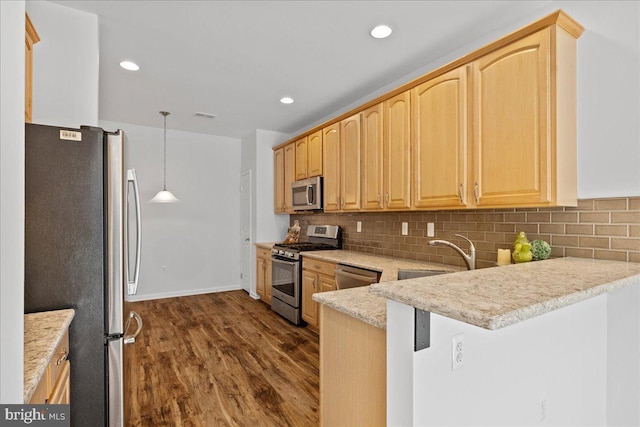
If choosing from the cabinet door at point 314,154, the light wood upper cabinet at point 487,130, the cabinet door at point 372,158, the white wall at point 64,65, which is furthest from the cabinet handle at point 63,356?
the cabinet door at point 314,154

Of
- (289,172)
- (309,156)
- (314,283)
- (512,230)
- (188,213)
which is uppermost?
(309,156)

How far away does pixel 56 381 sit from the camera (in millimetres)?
1213

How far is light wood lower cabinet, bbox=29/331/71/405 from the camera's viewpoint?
102cm

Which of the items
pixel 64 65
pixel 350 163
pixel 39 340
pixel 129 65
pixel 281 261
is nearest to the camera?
pixel 39 340

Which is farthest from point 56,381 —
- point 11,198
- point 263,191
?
point 263,191

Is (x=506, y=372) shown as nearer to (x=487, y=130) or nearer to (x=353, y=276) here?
(x=487, y=130)

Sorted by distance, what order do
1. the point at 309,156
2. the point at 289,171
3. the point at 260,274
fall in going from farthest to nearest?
1. the point at 260,274
2. the point at 289,171
3. the point at 309,156

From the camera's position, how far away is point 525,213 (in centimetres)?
228

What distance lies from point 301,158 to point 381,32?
2.30 m

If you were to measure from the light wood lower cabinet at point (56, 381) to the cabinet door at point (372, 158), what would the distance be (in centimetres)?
254

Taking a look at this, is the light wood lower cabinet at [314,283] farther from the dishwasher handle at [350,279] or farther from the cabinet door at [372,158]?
the cabinet door at [372,158]

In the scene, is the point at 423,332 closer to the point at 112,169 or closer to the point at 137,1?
the point at 112,169

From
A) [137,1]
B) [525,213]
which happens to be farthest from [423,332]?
[137,1]

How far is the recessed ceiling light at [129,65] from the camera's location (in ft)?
9.49
